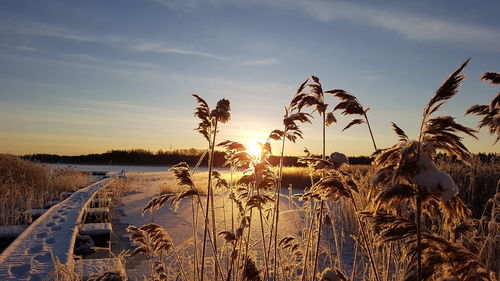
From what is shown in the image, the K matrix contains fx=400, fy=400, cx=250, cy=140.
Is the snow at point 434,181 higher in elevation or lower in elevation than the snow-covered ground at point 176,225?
higher

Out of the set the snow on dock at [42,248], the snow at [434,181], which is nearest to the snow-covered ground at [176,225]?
the snow on dock at [42,248]

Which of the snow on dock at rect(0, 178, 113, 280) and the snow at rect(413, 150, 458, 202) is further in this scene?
the snow on dock at rect(0, 178, 113, 280)

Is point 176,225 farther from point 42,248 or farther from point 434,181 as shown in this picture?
point 434,181

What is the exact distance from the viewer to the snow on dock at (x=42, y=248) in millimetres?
4051

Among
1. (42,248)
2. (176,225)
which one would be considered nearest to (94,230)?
(42,248)

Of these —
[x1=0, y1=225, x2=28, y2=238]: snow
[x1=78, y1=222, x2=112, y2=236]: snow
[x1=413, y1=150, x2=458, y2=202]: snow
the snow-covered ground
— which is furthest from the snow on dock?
[x1=413, y1=150, x2=458, y2=202]: snow

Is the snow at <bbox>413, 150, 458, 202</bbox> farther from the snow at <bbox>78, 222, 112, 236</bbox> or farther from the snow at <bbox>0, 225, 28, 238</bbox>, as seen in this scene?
the snow at <bbox>0, 225, 28, 238</bbox>

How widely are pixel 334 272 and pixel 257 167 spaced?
703 millimetres

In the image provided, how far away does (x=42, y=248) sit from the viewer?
4977mm

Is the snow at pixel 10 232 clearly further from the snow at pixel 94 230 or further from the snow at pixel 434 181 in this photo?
the snow at pixel 434 181

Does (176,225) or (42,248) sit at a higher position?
(42,248)

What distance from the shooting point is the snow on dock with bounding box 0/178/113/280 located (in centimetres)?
405

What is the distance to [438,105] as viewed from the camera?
1.21 metres

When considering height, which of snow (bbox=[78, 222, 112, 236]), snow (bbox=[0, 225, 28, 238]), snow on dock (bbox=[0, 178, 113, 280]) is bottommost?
snow (bbox=[0, 225, 28, 238])
